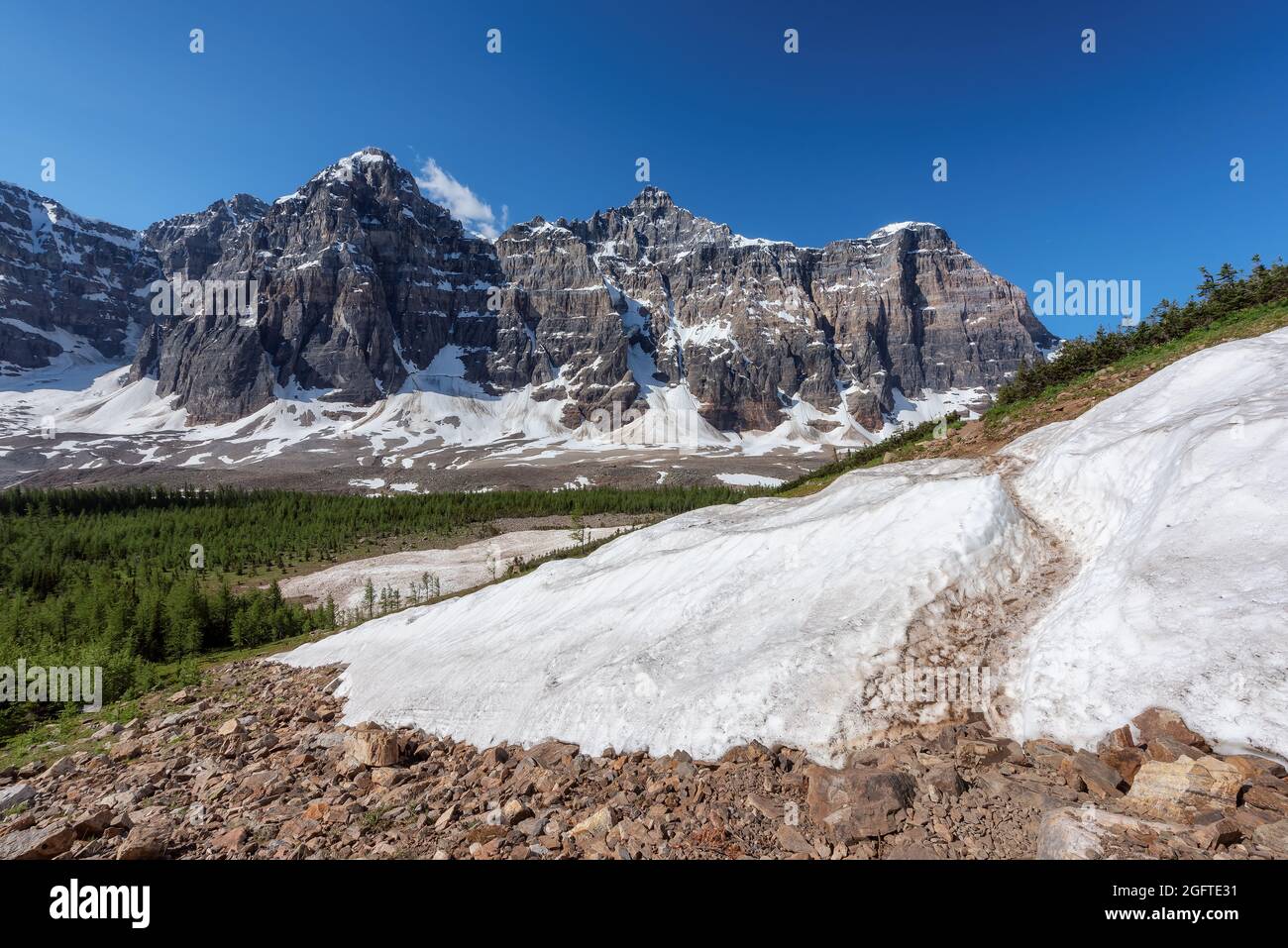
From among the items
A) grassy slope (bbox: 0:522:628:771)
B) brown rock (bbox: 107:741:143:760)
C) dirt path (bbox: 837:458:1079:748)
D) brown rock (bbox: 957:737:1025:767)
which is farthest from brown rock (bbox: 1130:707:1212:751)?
grassy slope (bbox: 0:522:628:771)

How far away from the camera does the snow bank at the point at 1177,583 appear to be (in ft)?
17.4

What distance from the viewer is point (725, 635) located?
9680mm

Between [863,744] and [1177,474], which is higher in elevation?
[1177,474]

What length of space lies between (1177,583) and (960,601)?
2.62m

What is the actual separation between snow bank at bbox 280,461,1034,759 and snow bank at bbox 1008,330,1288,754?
1.58 metres

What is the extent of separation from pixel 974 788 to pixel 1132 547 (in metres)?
4.99

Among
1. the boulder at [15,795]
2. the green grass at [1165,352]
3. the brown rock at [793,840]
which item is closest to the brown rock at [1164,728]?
the brown rock at [793,840]

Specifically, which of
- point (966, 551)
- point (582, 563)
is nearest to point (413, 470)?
point (582, 563)

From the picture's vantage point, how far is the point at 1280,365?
11.3 m

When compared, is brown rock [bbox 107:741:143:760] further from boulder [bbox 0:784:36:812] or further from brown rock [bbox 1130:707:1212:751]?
brown rock [bbox 1130:707:1212:751]

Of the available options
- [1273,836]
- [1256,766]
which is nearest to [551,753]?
[1273,836]
